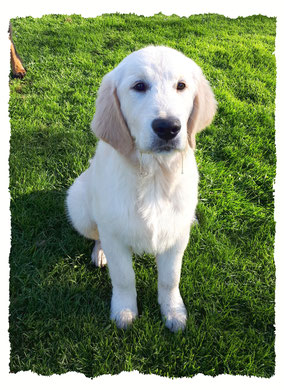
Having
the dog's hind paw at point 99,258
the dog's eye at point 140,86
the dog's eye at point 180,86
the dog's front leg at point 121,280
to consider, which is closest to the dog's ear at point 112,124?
the dog's eye at point 140,86

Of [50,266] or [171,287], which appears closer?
[171,287]

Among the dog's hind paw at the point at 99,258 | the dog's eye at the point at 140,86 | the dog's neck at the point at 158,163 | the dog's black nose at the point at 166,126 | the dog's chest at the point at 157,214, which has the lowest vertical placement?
the dog's hind paw at the point at 99,258

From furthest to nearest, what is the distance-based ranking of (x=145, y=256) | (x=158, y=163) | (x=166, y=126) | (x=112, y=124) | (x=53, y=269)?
(x=145, y=256) < (x=53, y=269) < (x=158, y=163) < (x=112, y=124) < (x=166, y=126)

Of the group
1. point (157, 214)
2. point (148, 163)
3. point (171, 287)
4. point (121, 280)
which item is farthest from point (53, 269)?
point (148, 163)

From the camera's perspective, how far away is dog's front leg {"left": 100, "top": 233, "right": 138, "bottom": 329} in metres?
2.15

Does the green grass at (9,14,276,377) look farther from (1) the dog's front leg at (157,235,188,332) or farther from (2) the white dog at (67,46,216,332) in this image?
(2) the white dog at (67,46,216,332)

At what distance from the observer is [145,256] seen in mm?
2816

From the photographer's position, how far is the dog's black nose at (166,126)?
5.24 feet

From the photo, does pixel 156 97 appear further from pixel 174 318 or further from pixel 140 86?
pixel 174 318

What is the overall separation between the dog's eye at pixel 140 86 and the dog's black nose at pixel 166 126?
23cm

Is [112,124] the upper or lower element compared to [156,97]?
lower

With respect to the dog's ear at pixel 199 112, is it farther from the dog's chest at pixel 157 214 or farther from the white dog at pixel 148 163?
the dog's chest at pixel 157 214

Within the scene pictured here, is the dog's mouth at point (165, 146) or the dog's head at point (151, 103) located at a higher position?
the dog's head at point (151, 103)

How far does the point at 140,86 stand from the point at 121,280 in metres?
1.25
